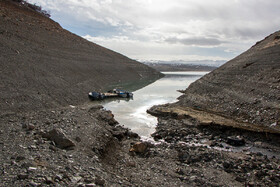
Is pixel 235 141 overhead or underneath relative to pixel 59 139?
underneath

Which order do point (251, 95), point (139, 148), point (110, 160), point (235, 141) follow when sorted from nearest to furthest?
1. point (110, 160)
2. point (139, 148)
3. point (235, 141)
4. point (251, 95)

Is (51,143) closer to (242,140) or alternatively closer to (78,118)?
(78,118)

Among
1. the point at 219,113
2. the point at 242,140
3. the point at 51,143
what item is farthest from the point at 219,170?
the point at 219,113

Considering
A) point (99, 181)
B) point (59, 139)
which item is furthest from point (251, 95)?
point (99, 181)

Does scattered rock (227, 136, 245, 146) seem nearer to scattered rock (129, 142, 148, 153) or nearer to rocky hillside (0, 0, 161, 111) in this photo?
scattered rock (129, 142, 148, 153)

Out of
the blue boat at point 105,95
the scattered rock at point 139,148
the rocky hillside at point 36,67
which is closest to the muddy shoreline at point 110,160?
the scattered rock at point 139,148

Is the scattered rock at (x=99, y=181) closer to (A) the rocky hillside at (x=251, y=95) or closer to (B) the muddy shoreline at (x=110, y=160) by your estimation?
(B) the muddy shoreline at (x=110, y=160)

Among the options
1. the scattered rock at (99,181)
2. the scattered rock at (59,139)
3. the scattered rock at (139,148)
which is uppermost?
the scattered rock at (59,139)

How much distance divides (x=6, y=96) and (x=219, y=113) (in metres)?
16.2

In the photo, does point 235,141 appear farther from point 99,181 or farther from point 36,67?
point 36,67

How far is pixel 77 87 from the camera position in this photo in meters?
26.5

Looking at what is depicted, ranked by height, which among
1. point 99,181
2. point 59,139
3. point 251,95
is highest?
point 251,95

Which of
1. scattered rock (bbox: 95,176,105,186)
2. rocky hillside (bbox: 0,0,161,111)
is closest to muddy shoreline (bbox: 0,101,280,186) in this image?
scattered rock (bbox: 95,176,105,186)

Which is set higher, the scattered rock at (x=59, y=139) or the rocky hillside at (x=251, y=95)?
the rocky hillside at (x=251, y=95)
